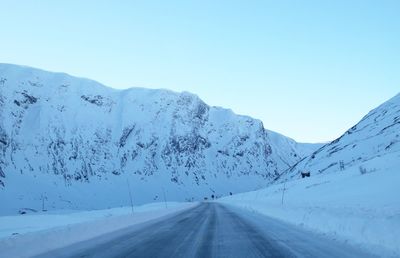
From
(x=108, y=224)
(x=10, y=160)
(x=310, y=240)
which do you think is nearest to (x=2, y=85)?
(x=10, y=160)

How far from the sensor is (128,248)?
13812 millimetres

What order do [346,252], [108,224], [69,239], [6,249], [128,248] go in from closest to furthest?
1. [346,252]
2. [6,249]
3. [128,248]
4. [69,239]
5. [108,224]

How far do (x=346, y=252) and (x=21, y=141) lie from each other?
624 ft

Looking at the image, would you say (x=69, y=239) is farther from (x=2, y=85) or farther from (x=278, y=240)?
(x=2, y=85)

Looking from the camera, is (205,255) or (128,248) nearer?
(205,255)

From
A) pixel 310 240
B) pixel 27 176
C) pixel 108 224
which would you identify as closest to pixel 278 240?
pixel 310 240

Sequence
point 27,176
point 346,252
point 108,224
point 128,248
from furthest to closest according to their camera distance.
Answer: point 27,176, point 108,224, point 128,248, point 346,252

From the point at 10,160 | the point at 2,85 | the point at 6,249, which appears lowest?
the point at 6,249

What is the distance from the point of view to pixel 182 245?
13.9 meters

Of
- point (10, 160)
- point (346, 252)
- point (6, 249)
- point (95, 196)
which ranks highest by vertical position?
point (10, 160)

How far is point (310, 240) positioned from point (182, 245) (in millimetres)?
3610

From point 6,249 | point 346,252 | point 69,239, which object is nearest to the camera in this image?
point 346,252

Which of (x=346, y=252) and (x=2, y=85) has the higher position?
(x=2, y=85)

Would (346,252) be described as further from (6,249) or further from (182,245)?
(6,249)
